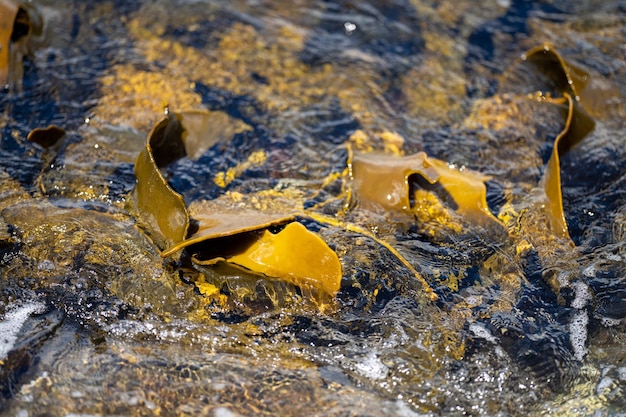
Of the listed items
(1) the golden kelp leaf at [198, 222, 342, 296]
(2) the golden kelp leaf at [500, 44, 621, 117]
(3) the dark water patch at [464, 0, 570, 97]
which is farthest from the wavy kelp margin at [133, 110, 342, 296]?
(2) the golden kelp leaf at [500, 44, 621, 117]

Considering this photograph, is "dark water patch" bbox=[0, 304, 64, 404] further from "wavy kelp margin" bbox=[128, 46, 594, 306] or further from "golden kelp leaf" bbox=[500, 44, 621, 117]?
"golden kelp leaf" bbox=[500, 44, 621, 117]

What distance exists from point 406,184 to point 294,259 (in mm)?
665

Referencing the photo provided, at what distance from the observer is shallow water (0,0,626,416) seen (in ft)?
6.25

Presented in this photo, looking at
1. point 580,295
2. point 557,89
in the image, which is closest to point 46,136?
point 580,295

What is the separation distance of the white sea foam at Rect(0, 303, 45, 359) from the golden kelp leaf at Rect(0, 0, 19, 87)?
1490 millimetres

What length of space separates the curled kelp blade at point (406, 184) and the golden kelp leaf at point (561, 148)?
9.9 inches

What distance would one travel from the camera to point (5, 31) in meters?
3.18

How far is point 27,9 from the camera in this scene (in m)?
3.39

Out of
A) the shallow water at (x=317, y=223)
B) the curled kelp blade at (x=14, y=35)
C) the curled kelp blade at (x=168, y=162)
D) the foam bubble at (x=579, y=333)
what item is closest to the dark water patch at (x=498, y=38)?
the shallow water at (x=317, y=223)

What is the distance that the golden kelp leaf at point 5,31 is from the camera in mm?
3111

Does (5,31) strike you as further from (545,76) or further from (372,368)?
(545,76)

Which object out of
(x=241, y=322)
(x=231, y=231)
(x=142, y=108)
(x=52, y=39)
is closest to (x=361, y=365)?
(x=241, y=322)

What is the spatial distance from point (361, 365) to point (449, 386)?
0.27 m

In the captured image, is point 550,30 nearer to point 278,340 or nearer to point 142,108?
point 142,108
